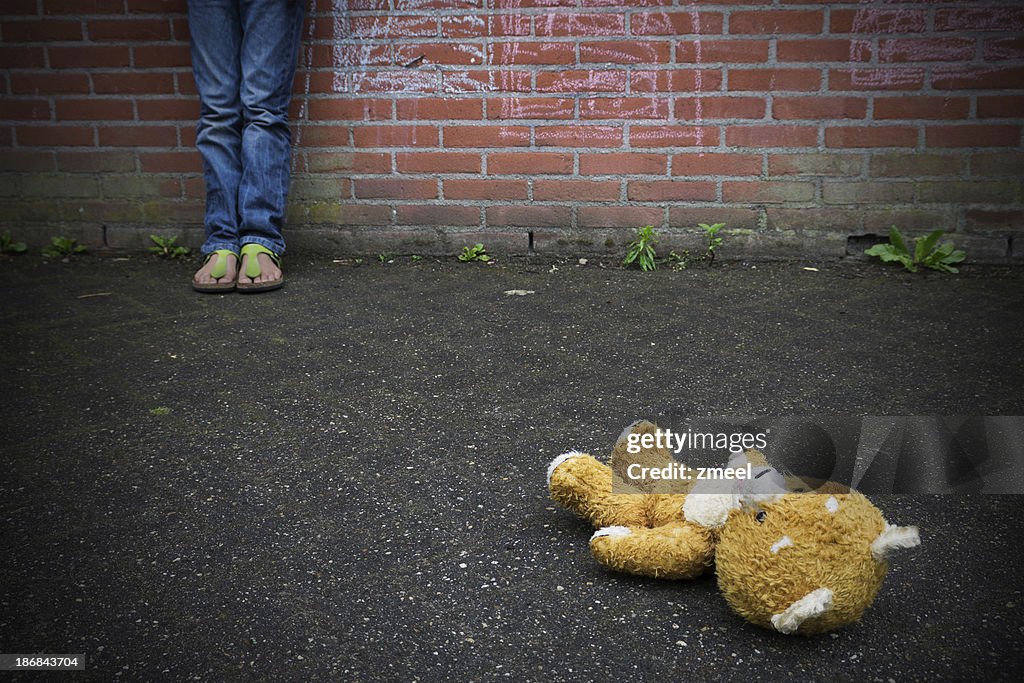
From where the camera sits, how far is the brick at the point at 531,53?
3760mm

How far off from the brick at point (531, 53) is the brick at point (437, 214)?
62 cm

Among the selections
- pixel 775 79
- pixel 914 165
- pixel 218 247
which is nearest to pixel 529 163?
pixel 775 79

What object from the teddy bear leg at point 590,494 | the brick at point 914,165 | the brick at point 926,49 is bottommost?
the teddy bear leg at point 590,494

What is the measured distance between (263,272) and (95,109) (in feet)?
4.07

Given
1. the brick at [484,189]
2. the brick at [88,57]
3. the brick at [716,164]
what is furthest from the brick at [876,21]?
the brick at [88,57]

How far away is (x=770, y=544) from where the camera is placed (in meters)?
1.30

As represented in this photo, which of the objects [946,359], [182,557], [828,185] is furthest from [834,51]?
[182,557]

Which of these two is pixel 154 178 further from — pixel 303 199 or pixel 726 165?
pixel 726 165

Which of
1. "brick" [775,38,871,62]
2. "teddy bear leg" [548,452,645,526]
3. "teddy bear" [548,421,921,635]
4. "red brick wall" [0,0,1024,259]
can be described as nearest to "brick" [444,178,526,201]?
"red brick wall" [0,0,1024,259]

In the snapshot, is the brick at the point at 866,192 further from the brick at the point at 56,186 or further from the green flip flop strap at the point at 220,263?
the brick at the point at 56,186

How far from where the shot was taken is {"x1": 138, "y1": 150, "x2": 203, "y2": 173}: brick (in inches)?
158

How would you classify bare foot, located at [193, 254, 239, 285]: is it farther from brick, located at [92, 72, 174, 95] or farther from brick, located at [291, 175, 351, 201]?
brick, located at [92, 72, 174, 95]

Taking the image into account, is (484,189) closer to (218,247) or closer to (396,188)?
(396,188)

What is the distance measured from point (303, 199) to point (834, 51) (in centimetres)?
226
